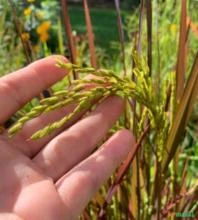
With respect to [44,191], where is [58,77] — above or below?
above

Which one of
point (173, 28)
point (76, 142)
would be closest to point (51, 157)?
point (76, 142)

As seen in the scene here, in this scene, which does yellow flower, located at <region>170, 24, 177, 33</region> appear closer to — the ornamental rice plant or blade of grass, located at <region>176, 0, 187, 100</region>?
the ornamental rice plant

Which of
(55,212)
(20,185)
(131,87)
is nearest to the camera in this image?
(131,87)

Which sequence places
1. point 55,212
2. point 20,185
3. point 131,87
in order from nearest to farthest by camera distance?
point 131,87, point 55,212, point 20,185

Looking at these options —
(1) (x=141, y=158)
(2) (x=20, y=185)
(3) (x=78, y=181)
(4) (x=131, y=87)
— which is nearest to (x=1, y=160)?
(2) (x=20, y=185)

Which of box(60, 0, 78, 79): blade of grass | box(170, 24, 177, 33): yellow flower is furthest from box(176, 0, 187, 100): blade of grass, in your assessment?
box(170, 24, 177, 33): yellow flower

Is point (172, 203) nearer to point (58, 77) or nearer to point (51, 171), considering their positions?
point (51, 171)
